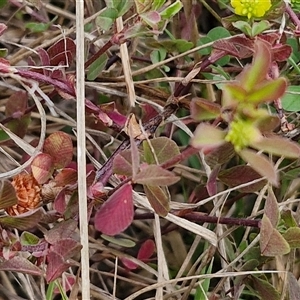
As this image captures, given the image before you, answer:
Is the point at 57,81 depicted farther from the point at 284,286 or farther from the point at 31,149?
the point at 284,286

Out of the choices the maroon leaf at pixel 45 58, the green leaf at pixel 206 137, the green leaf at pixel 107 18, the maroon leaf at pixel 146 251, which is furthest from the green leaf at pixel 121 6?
the maroon leaf at pixel 146 251

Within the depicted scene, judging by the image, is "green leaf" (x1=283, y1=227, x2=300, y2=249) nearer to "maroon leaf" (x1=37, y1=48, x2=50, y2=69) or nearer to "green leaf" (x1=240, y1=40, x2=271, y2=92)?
"green leaf" (x1=240, y1=40, x2=271, y2=92)

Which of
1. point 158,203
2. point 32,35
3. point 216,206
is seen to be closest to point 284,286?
point 216,206

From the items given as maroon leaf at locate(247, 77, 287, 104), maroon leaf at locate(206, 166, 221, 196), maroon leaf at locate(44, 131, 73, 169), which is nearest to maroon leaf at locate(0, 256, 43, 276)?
maroon leaf at locate(44, 131, 73, 169)

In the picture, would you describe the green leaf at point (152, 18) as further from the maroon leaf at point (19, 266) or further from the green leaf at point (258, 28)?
the maroon leaf at point (19, 266)

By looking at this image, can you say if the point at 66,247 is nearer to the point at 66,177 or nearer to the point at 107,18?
the point at 66,177

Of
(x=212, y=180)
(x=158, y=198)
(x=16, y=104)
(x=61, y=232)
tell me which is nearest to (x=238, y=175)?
(x=212, y=180)
